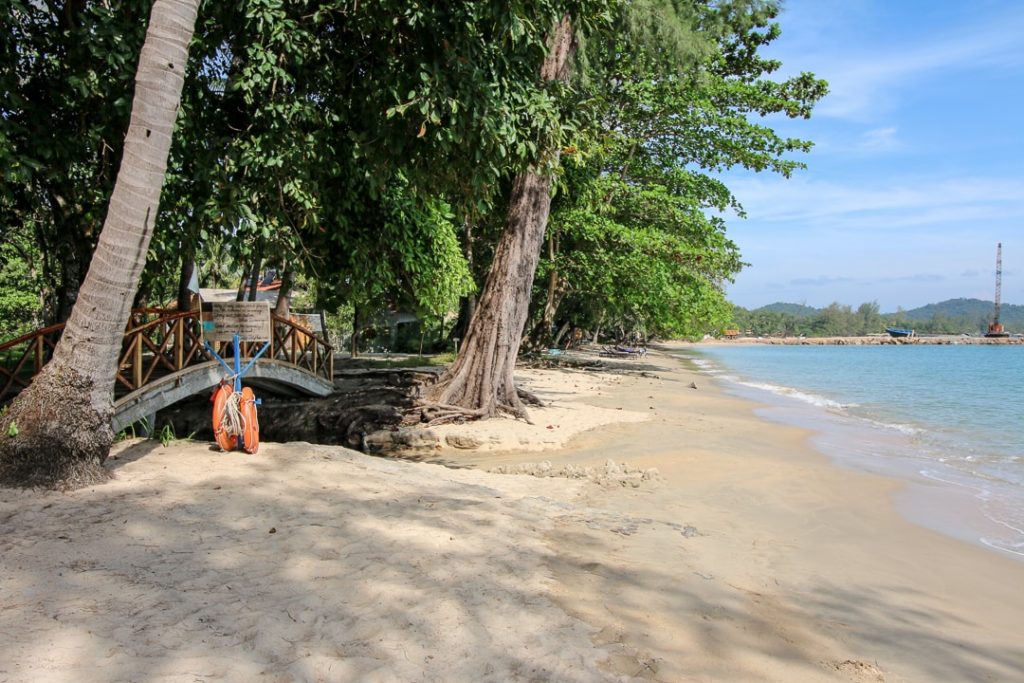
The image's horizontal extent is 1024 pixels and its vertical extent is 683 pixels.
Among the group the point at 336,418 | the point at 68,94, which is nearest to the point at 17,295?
the point at 336,418

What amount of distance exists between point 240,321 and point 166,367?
3.05 metres

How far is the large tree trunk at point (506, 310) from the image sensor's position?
12.7 m

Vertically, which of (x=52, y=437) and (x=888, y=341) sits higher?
(x=888, y=341)

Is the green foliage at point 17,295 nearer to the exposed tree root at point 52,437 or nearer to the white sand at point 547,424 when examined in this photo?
the white sand at point 547,424

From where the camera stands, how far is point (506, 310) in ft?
42.4

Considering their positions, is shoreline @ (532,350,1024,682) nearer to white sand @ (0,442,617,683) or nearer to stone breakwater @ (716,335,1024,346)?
white sand @ (0,442,617,683)

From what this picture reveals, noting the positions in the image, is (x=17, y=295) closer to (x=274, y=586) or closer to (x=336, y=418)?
(x=336, y=418)

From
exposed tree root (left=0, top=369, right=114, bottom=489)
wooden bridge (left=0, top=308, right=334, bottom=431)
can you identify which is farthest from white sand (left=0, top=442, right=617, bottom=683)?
wooden bridge (left=0, top=308, right=334, bottom=431)

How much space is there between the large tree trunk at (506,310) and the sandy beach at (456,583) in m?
4.78

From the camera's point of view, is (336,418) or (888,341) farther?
(888,341)

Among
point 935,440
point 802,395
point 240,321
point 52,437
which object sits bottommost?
point 802,395

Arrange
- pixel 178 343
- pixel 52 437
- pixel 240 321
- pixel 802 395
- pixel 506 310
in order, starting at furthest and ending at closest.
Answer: pixel 802 395 → pixel 506 310 → pixel 178 343 → pixel 240 321 → pixel 52 437

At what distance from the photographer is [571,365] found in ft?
96.4

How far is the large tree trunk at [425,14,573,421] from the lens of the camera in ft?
41.6
